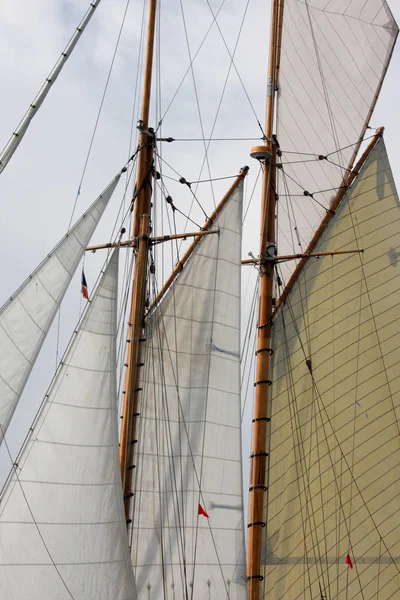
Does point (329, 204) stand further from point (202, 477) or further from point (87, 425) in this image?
point (87, 425)

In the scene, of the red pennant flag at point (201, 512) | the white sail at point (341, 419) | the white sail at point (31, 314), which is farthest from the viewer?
the white sail at point (341, 419)

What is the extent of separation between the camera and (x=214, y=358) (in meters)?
29.3

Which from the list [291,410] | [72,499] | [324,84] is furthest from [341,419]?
[324,84]

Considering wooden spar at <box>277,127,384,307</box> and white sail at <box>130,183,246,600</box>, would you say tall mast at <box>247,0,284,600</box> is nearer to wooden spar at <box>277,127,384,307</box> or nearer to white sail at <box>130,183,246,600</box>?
wooden spar at <box>277,127,384,307</box>

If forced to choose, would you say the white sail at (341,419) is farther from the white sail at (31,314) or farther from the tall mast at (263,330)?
the white sail at (31,314)

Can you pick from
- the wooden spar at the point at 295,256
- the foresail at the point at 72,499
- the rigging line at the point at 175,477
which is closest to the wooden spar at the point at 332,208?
the wooden spar at the point at 295,256

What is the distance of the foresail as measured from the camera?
75.5 feet

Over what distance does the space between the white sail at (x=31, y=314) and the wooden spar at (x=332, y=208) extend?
8.04m

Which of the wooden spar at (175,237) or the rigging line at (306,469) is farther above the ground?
the wooden spar at (175,237)

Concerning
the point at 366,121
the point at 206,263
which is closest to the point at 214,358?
the point at 206,263

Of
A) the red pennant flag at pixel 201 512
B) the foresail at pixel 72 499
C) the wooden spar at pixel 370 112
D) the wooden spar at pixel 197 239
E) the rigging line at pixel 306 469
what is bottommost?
the foresail at pixel 72 499

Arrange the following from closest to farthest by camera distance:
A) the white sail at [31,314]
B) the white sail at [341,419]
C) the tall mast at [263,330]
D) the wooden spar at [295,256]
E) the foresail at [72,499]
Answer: the foresail at [72,499], the white sail at [31,314], the tall mast at [263,330], the white sail at [341,419], the wooden spar at [295,256]

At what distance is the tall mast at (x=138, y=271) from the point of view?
28266 millimetres

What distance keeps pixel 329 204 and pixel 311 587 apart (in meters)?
11.0
